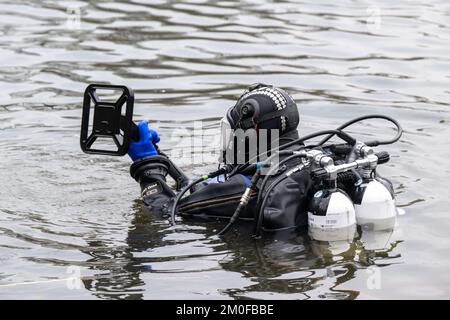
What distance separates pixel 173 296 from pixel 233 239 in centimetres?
95

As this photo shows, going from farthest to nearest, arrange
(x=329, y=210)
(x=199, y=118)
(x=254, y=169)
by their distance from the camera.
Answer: (x=199, y=118)
(x=254, y=169)
(x=329, y=210)

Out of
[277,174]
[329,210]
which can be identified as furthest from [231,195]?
[329,210]

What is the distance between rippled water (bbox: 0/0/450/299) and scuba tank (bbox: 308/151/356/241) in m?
0.17

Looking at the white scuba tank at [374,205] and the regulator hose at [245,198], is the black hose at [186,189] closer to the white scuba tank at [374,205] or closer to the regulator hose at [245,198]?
the regulator hose at [245,198]

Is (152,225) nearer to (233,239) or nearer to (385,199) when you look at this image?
(233,239)

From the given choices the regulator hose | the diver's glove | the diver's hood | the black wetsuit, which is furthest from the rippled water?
the diver's hood

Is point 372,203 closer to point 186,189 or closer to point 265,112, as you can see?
point 265,112

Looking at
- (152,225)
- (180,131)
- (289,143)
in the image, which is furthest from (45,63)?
(289,143)

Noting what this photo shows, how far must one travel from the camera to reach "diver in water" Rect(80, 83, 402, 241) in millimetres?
5559

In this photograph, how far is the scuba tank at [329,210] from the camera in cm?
547

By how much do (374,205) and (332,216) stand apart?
0.35 meters

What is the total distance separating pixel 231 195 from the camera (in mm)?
5867

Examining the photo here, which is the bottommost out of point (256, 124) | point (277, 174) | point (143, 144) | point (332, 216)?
point (332, 216)

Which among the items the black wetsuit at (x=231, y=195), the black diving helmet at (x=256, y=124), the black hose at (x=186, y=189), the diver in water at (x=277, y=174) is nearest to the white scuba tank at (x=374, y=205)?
the diver in water at (x=277, y=174)
